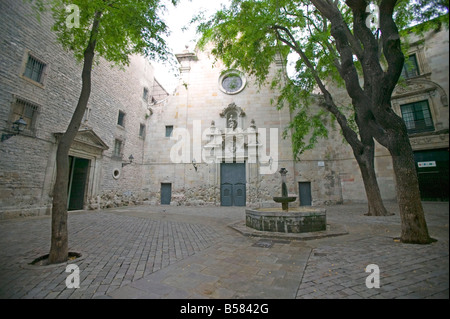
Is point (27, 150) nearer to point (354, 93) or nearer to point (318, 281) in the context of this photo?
point (318, 281)

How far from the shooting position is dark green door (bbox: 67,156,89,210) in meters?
11.0

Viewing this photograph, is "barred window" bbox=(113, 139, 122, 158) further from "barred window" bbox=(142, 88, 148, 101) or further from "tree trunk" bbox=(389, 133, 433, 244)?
"tree trunk" bbox=(389, 133, 433, 244)

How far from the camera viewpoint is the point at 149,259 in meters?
3.57

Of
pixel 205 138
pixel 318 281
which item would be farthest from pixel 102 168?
pixel 318 281

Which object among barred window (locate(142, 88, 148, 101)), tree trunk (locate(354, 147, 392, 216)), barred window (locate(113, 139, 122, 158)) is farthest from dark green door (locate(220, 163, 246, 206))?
barred window (locate(142, 88, 148, 101))

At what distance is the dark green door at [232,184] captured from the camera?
1442 cm

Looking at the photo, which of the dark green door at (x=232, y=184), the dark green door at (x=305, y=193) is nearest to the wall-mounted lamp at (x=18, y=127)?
the dark green door at (x=232, y=184)

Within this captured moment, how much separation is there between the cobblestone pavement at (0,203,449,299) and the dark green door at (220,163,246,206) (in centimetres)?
927

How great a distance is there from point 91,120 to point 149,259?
11364mm

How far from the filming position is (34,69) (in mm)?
8648

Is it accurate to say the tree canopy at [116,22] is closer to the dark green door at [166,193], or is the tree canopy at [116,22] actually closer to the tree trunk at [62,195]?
the tree trunk at [62,195]

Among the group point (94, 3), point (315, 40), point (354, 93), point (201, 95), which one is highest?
point (201, 95)

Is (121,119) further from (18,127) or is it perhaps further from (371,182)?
(371,182)

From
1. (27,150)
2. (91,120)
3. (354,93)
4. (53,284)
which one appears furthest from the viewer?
(91,120)
